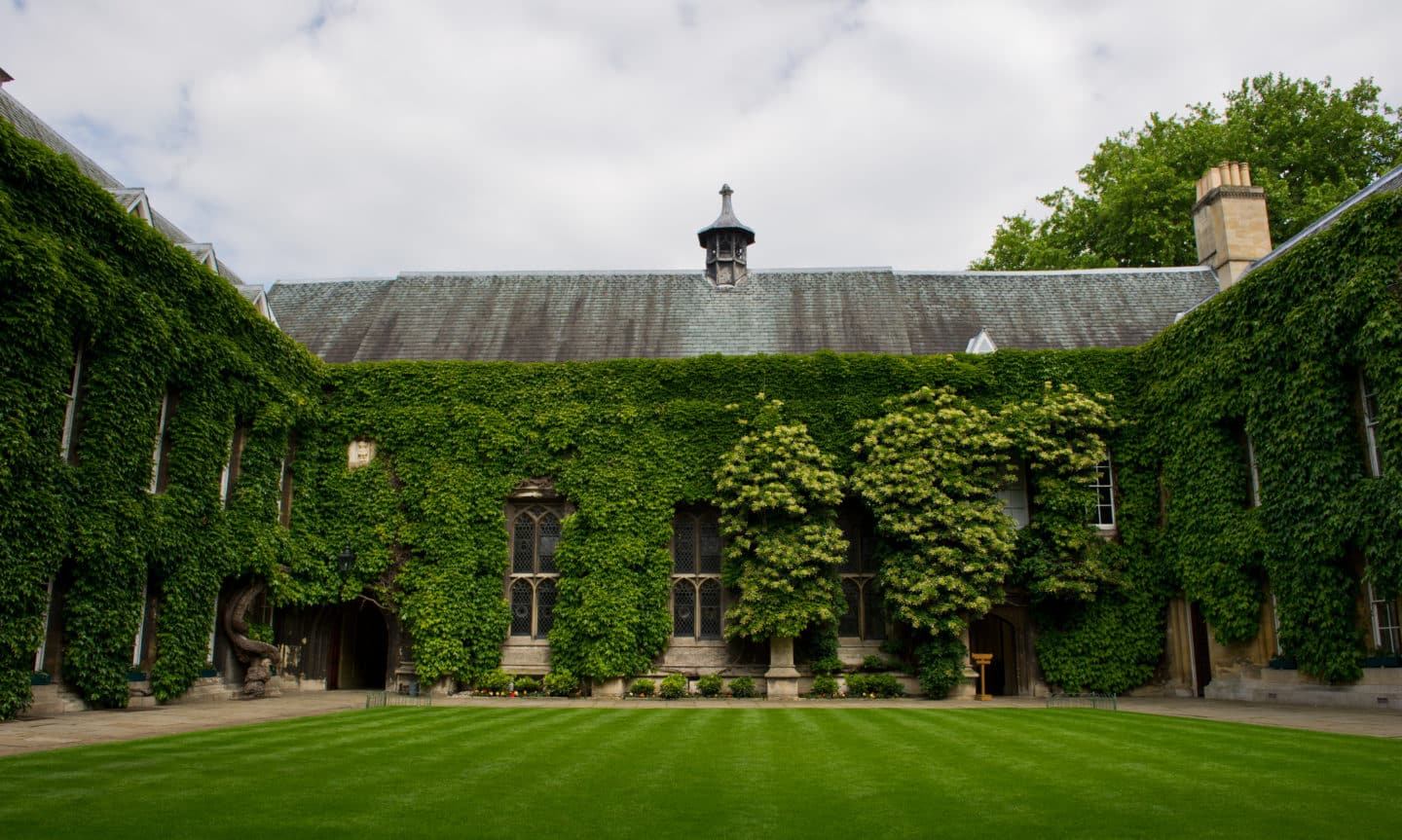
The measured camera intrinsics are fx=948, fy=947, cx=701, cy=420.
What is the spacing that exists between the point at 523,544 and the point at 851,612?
7.55 meters

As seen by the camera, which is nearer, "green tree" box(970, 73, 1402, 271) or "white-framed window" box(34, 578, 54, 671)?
"white-framed window" box(34, 578, 54, 671)

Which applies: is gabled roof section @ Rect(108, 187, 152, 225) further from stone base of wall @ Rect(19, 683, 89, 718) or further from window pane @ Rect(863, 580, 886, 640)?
window pane @ Rect(863, 580, 886, 640)

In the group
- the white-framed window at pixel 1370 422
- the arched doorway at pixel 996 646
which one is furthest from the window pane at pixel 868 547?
the white-framed window at pixel 1370 422

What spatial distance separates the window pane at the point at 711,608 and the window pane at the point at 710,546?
0.28 metres

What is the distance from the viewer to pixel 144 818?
18.7 feet

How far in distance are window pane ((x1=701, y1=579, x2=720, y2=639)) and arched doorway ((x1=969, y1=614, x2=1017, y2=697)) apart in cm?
593

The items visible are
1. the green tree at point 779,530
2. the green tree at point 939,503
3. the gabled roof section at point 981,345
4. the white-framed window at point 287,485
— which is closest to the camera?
the green tree at point 939,503

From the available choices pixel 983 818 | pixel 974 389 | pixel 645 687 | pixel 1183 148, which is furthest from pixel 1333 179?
pixel 983 818

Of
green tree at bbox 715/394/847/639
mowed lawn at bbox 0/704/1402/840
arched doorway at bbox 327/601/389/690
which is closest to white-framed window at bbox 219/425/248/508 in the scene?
arched doorway at bbox 327/601/389/690

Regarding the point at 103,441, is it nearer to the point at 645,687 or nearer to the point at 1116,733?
the point at 645,687

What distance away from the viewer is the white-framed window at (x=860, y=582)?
20969mm

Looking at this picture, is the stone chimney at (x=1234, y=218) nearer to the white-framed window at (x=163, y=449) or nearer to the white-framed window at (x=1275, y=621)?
the white-framed window at (x=1275, y=621)

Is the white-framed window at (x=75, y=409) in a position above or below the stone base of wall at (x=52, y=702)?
above

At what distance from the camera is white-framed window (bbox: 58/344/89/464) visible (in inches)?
557
